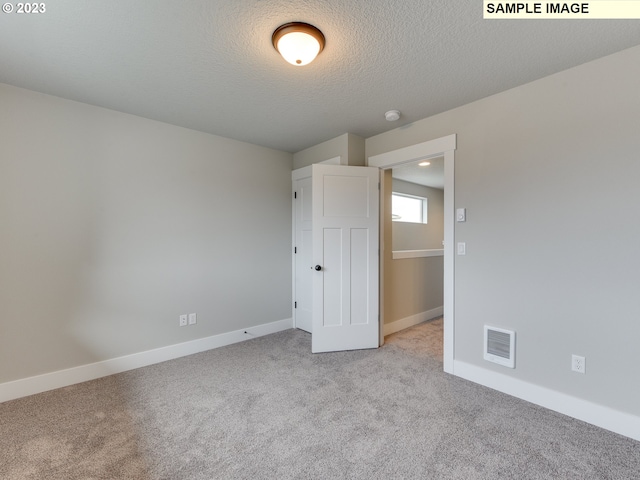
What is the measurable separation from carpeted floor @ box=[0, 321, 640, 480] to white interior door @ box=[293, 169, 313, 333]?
1.25m

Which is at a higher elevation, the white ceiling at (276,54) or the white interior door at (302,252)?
the white ceiling at (276,54)

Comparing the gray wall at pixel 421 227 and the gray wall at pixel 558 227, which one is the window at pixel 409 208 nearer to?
the gray wall at pixel 421 227

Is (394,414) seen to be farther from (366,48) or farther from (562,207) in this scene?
(366,48)

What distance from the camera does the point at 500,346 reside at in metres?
2.33

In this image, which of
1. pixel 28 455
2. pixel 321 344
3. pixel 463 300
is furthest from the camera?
pixel 321 344

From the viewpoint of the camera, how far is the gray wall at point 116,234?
2268mm

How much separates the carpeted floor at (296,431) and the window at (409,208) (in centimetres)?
292

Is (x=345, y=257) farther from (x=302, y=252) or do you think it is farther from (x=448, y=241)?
(x=448, y=241)

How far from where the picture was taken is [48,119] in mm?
2375


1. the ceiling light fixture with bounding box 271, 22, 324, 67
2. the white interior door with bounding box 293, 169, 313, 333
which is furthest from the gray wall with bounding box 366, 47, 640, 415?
the white interior door with bounding box 293, 169, 313, 333

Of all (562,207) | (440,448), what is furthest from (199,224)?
(562,207)

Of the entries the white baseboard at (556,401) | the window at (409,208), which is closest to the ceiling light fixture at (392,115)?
the window at (409,208)

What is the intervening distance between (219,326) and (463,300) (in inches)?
104

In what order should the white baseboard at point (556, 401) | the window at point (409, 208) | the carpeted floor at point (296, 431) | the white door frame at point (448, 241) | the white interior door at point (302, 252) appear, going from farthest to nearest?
the window at point (409, 208), the white interior door at point (302, 252), the white door frame at point (448, 241), the white baseboard at point (556, 401), the carpeted floor at point (296, 431)
